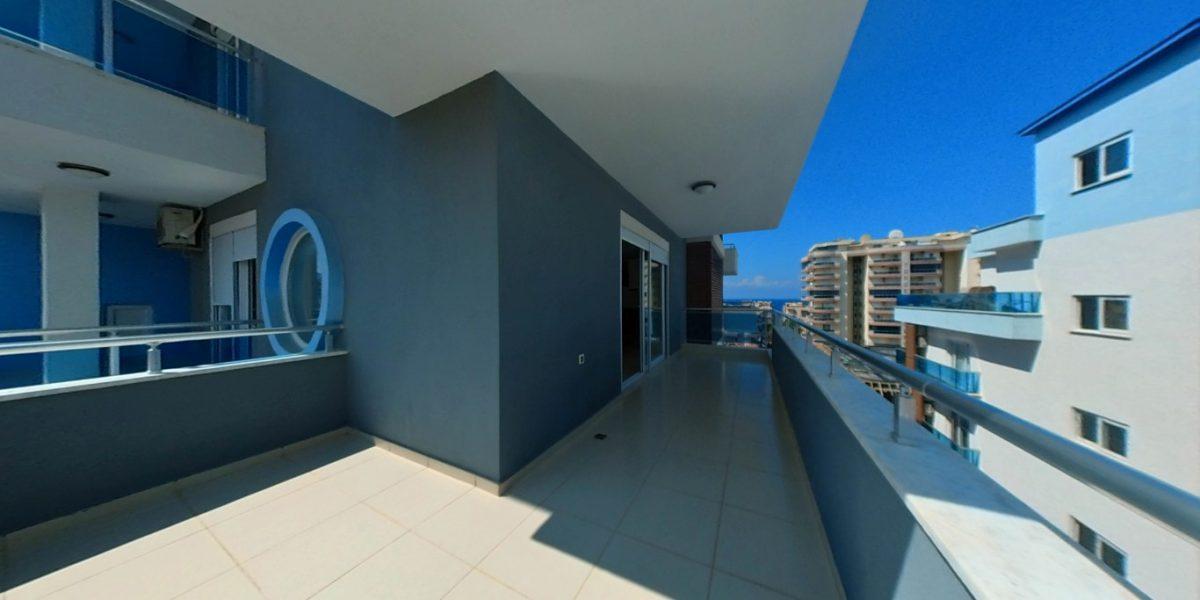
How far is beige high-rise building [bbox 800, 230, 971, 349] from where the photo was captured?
2259 cm

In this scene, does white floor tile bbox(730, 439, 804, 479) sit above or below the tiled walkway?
above

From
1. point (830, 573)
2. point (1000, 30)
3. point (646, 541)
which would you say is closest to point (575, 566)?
point (646, 541)

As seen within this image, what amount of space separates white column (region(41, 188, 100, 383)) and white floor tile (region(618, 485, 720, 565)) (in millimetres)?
6498

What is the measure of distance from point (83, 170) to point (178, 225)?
5.96ft

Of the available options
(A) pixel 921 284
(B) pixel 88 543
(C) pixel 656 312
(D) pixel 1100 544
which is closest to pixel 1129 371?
(D) pixel 1100 544

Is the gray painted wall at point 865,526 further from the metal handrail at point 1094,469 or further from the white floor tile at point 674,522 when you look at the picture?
the white floor tile at point 674,522

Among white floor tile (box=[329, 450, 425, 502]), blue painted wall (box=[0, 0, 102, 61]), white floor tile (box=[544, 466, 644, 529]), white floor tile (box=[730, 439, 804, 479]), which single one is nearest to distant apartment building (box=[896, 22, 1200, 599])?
white floor tile (box=[730, 439, 804, 479])

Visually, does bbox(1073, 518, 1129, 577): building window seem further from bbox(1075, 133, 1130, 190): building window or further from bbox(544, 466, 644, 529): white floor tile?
bbox(544, 466, 644, 529): white floor tile

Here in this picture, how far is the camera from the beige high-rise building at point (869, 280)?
74.1 ft

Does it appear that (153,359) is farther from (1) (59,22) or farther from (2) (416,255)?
(1) (59,22)

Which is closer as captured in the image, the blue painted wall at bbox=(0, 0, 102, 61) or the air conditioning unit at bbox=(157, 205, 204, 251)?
the blue painted wall at bbox=(0, 0, 102, 61)

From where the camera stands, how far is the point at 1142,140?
3801 mm

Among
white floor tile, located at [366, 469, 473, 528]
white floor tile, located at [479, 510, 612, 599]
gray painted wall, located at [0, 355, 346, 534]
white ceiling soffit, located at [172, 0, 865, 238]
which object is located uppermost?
white ceiling soffit, located at [172, 0, 865, 238]

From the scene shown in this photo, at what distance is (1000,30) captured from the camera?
3.21m
